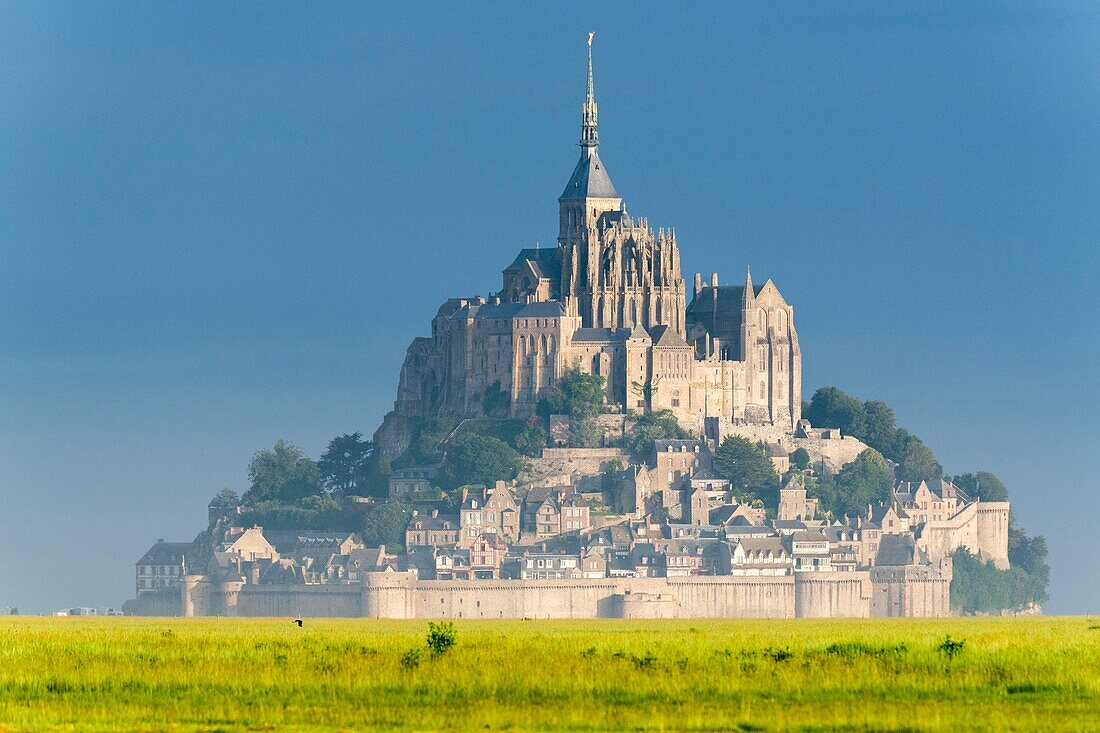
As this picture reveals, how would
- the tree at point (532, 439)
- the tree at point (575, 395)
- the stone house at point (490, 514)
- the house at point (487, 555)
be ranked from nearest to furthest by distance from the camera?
the house at point (487, 555)
the stone house at point (490, 514)
the tree at point (575, 395)
the tree at point (532, 439)

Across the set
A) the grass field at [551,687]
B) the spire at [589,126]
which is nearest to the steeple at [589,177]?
the spire at [589,126]

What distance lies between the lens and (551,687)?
202 feet

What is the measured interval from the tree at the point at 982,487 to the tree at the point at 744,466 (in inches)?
784

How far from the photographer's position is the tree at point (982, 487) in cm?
19275

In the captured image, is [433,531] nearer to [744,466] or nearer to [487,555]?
[487,555]

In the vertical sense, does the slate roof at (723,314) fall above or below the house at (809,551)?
above

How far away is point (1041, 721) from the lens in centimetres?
5612

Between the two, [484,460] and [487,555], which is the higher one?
[484,460]

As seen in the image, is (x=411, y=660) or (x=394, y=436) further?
(x=394, y=436)

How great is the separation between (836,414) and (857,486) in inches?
333

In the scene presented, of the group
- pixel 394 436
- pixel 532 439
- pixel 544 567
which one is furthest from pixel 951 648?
pixel 394 436

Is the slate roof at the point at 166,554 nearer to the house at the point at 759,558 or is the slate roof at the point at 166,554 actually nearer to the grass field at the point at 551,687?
the house at the point at 759,558

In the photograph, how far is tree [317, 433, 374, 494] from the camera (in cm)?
18862

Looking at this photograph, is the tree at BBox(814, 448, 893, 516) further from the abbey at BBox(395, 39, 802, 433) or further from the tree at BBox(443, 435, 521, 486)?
the tree at BBox(443, 435, 521, 486)
